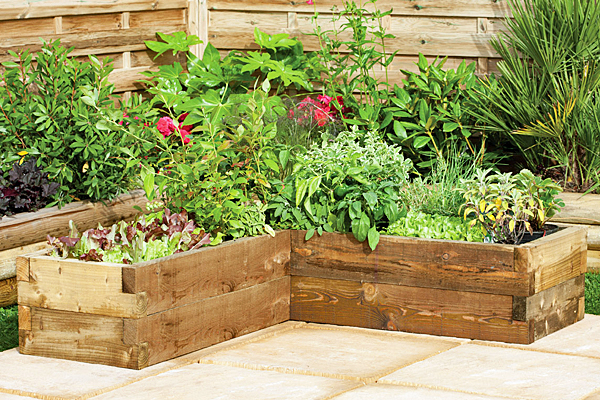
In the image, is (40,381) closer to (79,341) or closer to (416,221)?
(79,341)

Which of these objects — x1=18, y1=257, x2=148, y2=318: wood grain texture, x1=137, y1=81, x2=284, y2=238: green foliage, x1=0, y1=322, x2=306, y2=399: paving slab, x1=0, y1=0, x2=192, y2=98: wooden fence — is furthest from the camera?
x1=0, y1=0, x2=192, y2=98: wooden fence

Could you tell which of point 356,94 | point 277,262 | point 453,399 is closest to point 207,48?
point 356,94

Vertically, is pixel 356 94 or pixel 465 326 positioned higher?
pixel 356 94

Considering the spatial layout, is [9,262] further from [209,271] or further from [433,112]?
[433,112]

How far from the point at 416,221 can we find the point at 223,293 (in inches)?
39.0

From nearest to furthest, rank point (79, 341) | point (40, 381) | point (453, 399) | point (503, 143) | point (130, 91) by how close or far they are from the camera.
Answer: point (453, 399) → point (40, 381) → point (79, 341) → point (503, 143) → point (130, 91)

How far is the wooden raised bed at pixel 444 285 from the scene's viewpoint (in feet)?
11.8

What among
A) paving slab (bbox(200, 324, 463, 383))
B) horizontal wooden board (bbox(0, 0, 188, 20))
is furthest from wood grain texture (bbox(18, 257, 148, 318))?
horizontal wooden board (bbox(0, 0, 188, 20))

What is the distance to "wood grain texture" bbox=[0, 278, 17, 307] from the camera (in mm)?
4277

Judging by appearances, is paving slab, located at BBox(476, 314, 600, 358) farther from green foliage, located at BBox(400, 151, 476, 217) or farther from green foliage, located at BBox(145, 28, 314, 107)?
green foliage, located at BBox(145, 28, 314, 107)

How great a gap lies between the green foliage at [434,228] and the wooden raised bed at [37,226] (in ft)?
5.74

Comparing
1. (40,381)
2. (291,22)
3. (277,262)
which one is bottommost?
(40,381)

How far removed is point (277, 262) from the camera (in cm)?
394

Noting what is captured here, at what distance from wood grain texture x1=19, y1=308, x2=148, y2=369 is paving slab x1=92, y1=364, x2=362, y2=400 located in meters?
0.18
